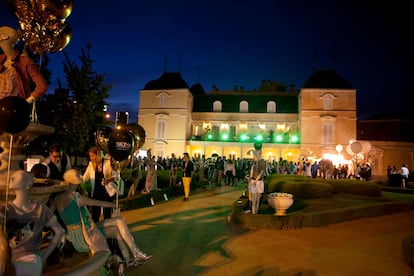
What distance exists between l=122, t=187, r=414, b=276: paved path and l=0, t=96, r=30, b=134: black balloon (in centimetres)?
259

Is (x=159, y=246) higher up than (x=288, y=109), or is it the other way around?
(x=288, y=109)

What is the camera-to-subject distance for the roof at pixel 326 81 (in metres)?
37.2

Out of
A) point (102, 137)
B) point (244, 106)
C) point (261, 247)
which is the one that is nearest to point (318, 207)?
point (261, 247)

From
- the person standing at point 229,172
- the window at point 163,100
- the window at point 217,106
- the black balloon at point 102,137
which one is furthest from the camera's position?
the window at point 217,106

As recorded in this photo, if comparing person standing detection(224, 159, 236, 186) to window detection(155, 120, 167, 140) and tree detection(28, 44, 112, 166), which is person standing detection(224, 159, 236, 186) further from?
window detection(155, 120, 167, 140)

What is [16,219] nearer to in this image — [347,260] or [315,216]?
[347,260]

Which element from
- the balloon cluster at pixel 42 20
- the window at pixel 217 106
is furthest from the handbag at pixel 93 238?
the window at pixel 217 106

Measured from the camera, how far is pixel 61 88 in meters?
16.4

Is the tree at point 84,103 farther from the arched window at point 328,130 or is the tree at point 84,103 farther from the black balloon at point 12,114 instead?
the arched window at point 328,130

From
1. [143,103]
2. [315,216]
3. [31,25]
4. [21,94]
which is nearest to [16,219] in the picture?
[21,94]

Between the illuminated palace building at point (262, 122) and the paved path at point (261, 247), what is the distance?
2591 cm

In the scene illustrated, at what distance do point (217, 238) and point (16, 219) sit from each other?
432cm

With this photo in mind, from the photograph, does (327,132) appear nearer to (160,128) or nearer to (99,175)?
(160,128)

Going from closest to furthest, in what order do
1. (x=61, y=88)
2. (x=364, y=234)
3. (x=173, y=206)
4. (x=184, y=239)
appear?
1. (x=184, y=239)
2. (x=364, y=234)
3. (x=173, y=206)
4. (x=61, y=88)
